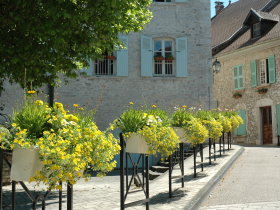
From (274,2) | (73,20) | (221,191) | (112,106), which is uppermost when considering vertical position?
(274,2)

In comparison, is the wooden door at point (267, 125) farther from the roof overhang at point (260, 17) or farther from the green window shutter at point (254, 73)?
the roof overhang at point (260, 17)

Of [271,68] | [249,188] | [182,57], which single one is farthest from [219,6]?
[249,188]

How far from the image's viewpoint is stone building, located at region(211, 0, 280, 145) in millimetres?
19609

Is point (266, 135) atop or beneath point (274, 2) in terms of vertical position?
beneath

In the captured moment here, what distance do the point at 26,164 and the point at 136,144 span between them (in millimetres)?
2037

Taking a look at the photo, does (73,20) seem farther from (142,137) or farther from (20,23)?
(142,137)

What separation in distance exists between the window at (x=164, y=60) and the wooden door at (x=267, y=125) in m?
8.98

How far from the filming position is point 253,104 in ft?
68.7

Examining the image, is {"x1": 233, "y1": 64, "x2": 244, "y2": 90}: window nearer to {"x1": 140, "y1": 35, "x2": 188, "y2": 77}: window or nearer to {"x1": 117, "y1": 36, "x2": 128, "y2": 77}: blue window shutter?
{"x1": 140, "y1": 35, "x2": 188, "y2": 77}: window

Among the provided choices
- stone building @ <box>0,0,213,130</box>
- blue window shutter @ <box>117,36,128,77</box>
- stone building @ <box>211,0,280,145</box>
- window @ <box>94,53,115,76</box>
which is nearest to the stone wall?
stone building @ <box>211,0,280,145</box>

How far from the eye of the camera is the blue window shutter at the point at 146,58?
557 inches

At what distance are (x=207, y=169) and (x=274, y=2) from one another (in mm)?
19773

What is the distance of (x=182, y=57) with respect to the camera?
14375 mm

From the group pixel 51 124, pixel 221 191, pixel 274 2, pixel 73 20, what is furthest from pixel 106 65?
pixel 274 2
